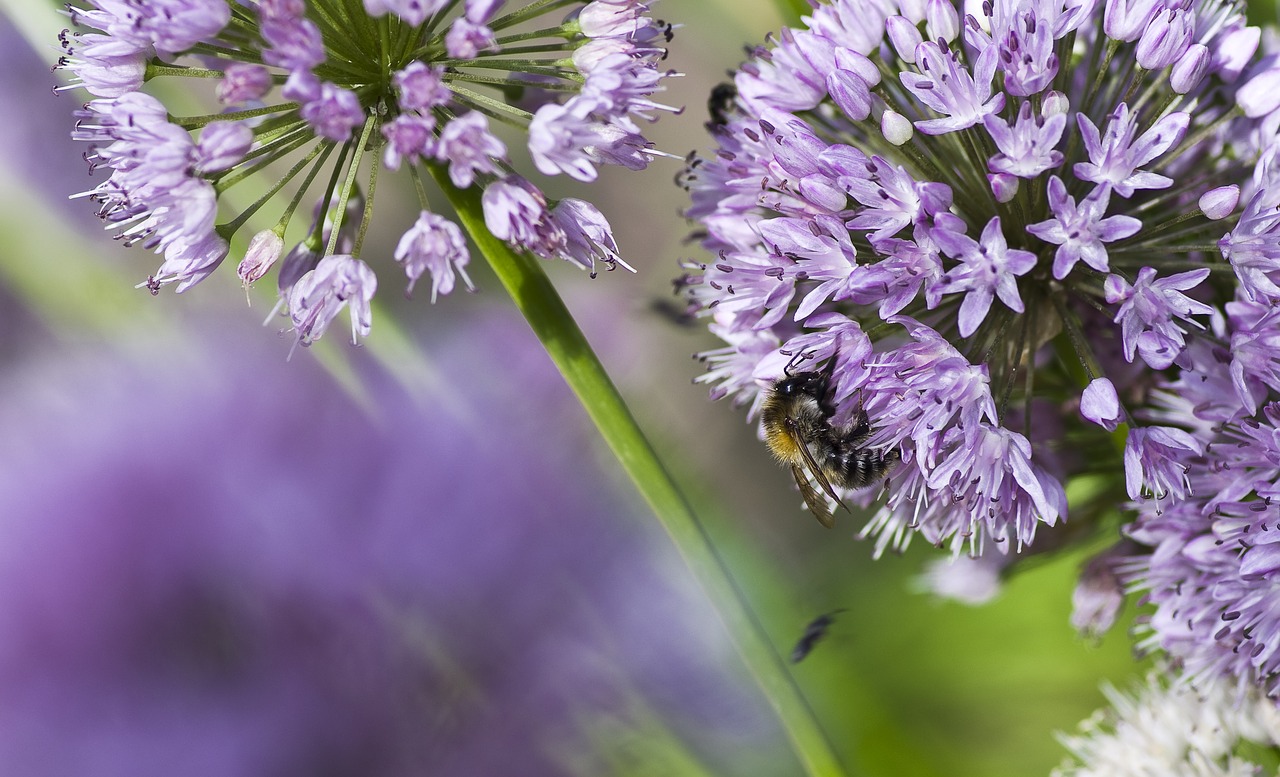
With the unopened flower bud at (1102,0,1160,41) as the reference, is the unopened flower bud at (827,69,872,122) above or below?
above

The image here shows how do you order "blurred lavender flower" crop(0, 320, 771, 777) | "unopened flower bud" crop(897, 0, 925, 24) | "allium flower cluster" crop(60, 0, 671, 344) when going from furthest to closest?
"unopened flower bud" crop(897, 0, 925, 24)
"allium flower cluster" crop(60, 0, 671, 344)
"blurred lavender flower" crop(0, 320, 771, 777)

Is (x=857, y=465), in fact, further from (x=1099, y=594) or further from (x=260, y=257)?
(x=260, y=257)

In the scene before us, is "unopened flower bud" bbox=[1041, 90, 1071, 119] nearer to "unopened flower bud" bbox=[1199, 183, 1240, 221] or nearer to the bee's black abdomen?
"unopened flower bud" bbox=[1199, 183, 1240, 221]

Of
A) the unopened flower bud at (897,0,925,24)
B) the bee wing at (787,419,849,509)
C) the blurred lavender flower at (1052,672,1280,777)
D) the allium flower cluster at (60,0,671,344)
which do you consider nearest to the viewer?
the allium flower cluster at (60,0,671,344)

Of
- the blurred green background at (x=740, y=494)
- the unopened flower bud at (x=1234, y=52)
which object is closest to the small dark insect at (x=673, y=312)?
the blurred green background at (x=740, y=494)

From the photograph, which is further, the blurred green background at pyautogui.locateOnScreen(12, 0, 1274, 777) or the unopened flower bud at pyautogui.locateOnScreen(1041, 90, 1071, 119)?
the blurred green background at pyautogui.locateOnScreen(12, 0, 1274, 777)

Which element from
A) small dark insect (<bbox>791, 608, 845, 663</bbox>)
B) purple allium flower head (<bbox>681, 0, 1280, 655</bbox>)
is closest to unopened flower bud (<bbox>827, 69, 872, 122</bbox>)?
purple allium flower head (<bbox>681, 0, 1280, 655</bbox>)

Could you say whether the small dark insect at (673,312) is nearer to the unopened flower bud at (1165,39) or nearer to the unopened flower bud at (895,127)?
the unopened flower bud at (895,127)

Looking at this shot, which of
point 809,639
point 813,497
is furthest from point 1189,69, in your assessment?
point 809,639
